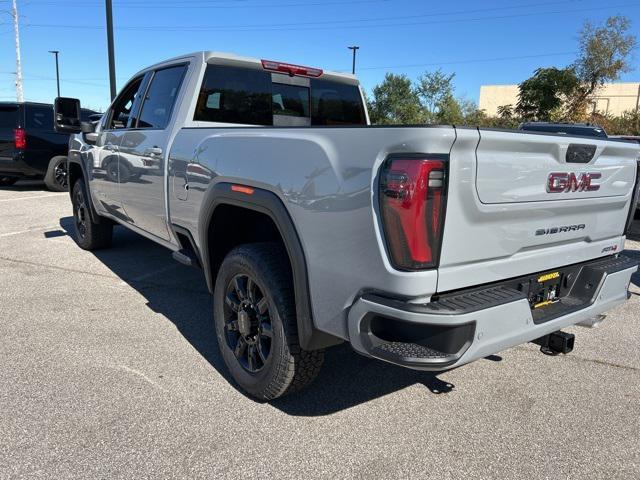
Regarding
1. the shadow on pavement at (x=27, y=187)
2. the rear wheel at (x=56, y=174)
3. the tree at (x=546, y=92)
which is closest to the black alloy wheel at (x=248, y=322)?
the rear wheel at (x=56, y=174)

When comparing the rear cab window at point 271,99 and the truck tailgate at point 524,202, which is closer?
the truck tailgate at point 524,202

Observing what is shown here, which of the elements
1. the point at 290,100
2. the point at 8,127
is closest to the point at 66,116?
the point at 290,100

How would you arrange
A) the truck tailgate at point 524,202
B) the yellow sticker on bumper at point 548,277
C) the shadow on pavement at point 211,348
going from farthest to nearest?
the shadow on pavement at point 211,348, the yellow sticker on bumper at point 548,277, the truck tailgate at point 524,202

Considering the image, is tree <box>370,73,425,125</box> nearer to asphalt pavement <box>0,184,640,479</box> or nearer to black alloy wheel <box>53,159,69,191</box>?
black alloy wheel <box>53,159,69,191</box>

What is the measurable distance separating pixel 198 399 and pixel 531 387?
2.05 m

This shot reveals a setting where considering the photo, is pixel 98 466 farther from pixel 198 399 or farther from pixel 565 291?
pixel 565 291

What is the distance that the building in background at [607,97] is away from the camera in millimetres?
46287

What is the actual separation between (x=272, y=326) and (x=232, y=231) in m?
0.88

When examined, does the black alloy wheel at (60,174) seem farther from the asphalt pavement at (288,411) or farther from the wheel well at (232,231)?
the wheel well at (232,231)

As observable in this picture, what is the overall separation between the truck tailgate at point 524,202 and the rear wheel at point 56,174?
11.4 meters

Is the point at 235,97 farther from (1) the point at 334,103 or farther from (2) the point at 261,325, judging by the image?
(2) the point at 261,325

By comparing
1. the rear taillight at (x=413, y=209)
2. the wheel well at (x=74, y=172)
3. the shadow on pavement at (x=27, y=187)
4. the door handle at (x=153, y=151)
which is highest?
the door handle at (x=153, y=151)

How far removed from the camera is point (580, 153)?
259 cm

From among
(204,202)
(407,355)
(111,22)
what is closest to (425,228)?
(407,355)
